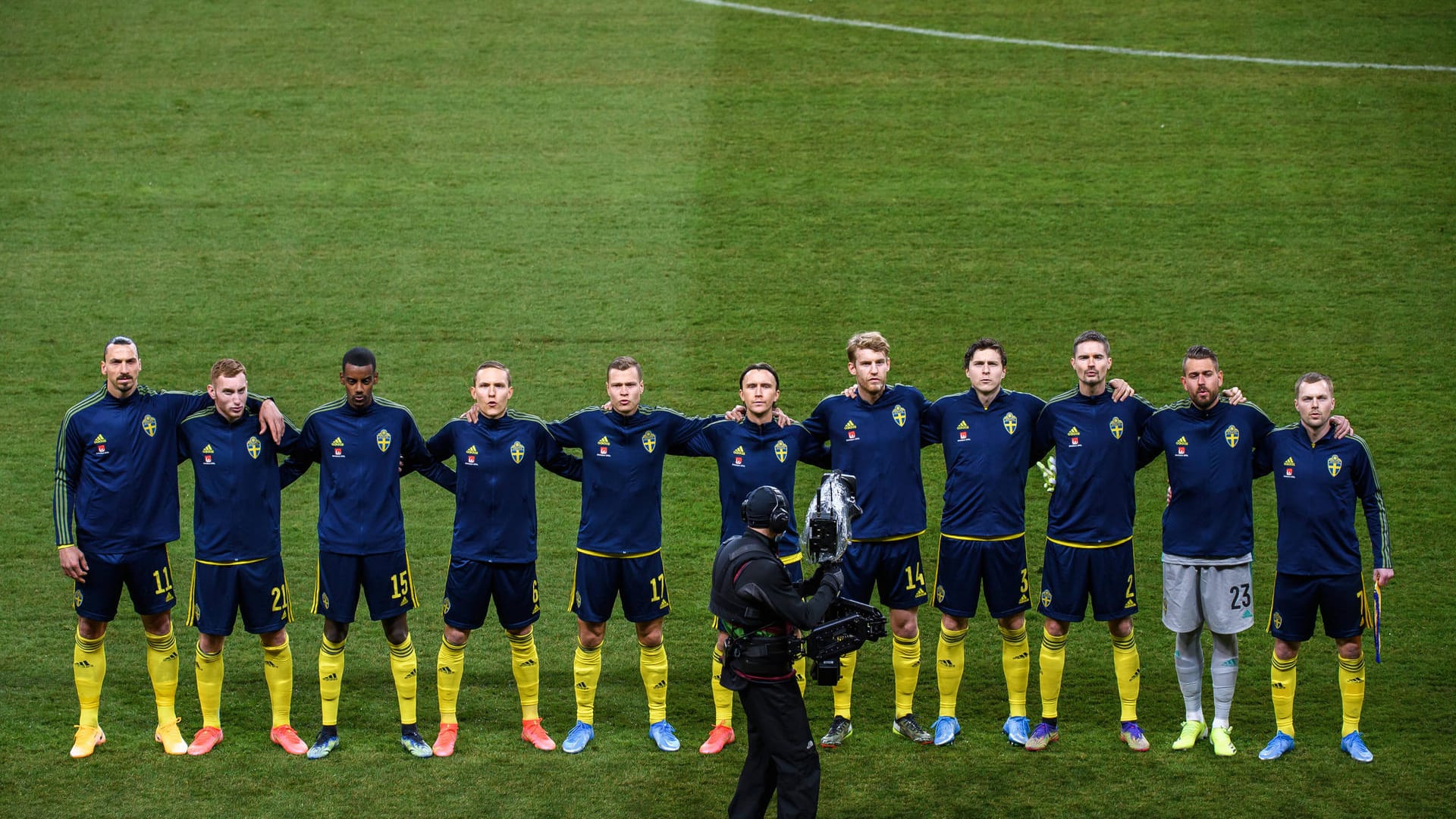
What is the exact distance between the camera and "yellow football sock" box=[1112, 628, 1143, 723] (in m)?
7.99

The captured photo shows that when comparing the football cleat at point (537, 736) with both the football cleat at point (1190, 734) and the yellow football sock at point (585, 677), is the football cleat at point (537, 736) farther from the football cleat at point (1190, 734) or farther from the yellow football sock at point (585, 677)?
the football cleat at point (1190, 734)

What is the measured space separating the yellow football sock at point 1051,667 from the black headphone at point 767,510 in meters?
2.26

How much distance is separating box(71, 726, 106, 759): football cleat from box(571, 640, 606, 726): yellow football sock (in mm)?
2820

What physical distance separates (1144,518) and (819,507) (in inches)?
210

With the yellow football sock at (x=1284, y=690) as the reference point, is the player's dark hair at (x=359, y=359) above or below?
above

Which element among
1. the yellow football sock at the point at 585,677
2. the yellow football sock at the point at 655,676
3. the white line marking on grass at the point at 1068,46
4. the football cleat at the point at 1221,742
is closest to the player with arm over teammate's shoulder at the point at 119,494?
the yellow football sock at the point at 585,677

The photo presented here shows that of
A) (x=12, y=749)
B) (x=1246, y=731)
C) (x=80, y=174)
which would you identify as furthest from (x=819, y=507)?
(x=80, y=174)

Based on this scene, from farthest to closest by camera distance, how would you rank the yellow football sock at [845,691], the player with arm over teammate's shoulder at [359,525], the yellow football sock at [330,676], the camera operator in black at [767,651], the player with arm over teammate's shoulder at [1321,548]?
the yellow football sock at [845,691], the yellow football sock at [330,676], the player with arm over teammate's shoulder at [359,525], the player with arm over teammate's shoulder at [1321,548], the camera operator in black at [767,651]

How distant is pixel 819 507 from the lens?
271 inches

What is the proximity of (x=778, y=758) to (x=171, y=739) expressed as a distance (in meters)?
3.76

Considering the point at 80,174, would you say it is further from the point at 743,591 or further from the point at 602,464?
the point at 743,591

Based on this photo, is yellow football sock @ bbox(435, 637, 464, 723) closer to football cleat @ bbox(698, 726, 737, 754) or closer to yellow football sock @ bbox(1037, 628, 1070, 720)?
football cleat @ bbox(698, 726, 737, 754)

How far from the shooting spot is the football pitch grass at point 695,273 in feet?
25.8

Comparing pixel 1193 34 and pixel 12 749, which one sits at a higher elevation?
pixel 1193 34
